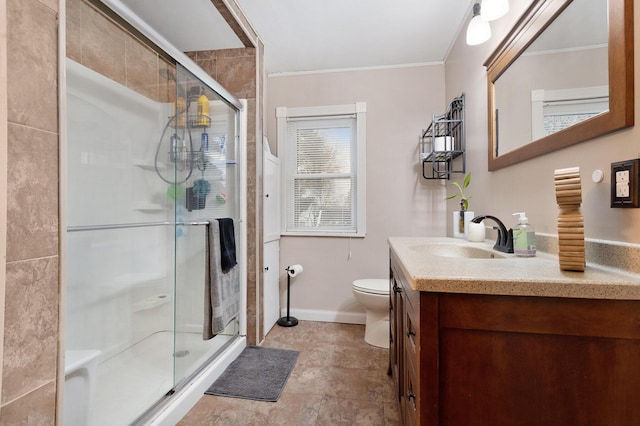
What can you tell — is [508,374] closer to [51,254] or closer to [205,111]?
[51,254]

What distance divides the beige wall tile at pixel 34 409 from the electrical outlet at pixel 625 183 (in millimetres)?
1621

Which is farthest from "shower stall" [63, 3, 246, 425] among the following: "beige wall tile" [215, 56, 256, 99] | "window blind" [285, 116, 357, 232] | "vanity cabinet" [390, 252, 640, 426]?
"vanity cabinet" [390, 252, 640, 426]

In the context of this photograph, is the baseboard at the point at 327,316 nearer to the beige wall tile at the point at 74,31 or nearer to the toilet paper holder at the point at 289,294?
the toilet paper holder at the point at 289,294


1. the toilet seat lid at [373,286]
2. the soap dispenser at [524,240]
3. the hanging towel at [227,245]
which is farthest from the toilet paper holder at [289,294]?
the soap dispenser at [524,240]

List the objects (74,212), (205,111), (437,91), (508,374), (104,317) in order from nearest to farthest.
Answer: (508,374), (74,212), (104,317), (205,111), (437,91)

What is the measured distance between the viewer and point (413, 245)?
150cm

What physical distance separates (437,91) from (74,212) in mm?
2788

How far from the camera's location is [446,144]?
2150 millimetres

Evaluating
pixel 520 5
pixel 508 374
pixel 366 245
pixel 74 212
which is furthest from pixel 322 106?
pixel 508 374

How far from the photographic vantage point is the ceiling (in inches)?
74.5

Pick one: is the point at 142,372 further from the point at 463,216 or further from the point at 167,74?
the point at 463,216

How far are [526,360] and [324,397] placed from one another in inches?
49.1

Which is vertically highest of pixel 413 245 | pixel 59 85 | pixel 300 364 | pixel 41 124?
pixel 59 85

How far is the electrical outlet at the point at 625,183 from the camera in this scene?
2.46ft
